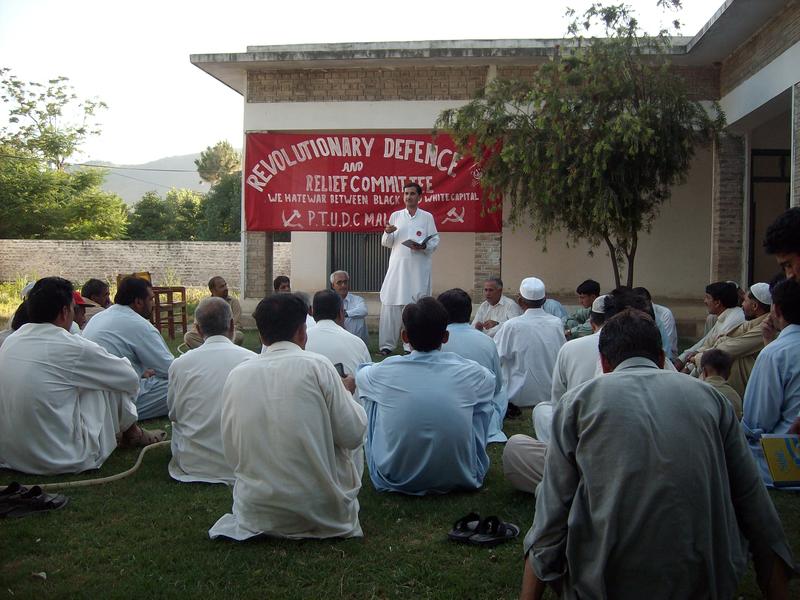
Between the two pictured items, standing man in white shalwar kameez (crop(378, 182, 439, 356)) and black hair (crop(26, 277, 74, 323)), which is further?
standing man in white shalwar kameez (crop(378, 182, 439, 356))

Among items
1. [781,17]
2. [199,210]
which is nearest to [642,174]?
[781,17]

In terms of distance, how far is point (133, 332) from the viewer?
6.35 metres

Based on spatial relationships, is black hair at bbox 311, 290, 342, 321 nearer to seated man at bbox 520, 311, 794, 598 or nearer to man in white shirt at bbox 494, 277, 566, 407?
man in white shirt at bbox 494, 277, 566, 407

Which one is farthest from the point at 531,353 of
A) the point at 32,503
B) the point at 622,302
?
the point at 32,503

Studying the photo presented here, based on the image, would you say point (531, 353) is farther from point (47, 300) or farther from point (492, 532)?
point (47, 300)

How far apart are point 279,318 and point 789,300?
9.82 ft

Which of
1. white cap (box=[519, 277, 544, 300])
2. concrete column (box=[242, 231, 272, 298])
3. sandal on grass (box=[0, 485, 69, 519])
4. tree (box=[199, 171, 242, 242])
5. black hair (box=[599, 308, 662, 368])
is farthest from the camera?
tree (box=[199, 171, 242, 242])

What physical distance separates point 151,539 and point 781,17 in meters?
9.56

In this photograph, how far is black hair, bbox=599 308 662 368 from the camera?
106 inches

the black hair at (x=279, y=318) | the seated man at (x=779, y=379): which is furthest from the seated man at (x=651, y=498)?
the seated man at (x=779, y=379)

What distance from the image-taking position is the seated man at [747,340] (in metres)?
6.32

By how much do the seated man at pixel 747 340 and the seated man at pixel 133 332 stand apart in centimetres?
411

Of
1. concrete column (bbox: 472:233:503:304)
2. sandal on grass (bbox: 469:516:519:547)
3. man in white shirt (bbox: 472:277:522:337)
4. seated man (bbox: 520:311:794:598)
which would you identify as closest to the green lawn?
sandal on grass (bbox: 469:516:519:547)

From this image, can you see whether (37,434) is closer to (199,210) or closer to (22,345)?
(22,345)
